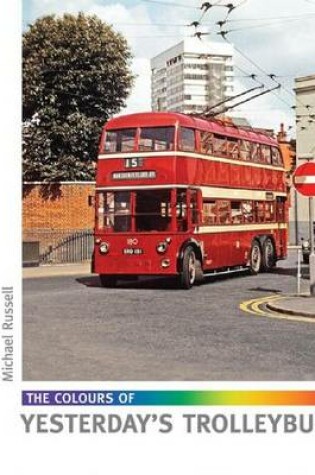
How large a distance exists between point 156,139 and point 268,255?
7.28 m

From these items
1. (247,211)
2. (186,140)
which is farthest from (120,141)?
(247,211)

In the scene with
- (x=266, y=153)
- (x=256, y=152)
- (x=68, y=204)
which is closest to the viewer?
(x=256, y=152)

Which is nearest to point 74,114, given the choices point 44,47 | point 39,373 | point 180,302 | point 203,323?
point 44,47

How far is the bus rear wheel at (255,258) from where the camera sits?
2102cm

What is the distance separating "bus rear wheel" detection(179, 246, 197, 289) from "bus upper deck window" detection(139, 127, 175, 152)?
2426mm

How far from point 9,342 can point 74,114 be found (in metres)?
14.0

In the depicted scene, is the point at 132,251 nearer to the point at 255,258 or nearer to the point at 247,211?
the point at 247,211

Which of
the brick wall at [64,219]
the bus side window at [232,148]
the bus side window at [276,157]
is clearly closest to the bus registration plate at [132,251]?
the bus side window at [232,148]

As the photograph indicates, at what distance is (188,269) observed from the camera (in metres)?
17.1

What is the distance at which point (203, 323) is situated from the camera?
1191 cm

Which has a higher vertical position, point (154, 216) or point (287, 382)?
point (154, 216)

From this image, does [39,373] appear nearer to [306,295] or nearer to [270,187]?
[306,295]

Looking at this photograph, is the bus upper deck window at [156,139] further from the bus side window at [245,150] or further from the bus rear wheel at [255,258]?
the bus rear wheel at [255,258]

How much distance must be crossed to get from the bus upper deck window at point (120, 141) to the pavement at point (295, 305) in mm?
4881
